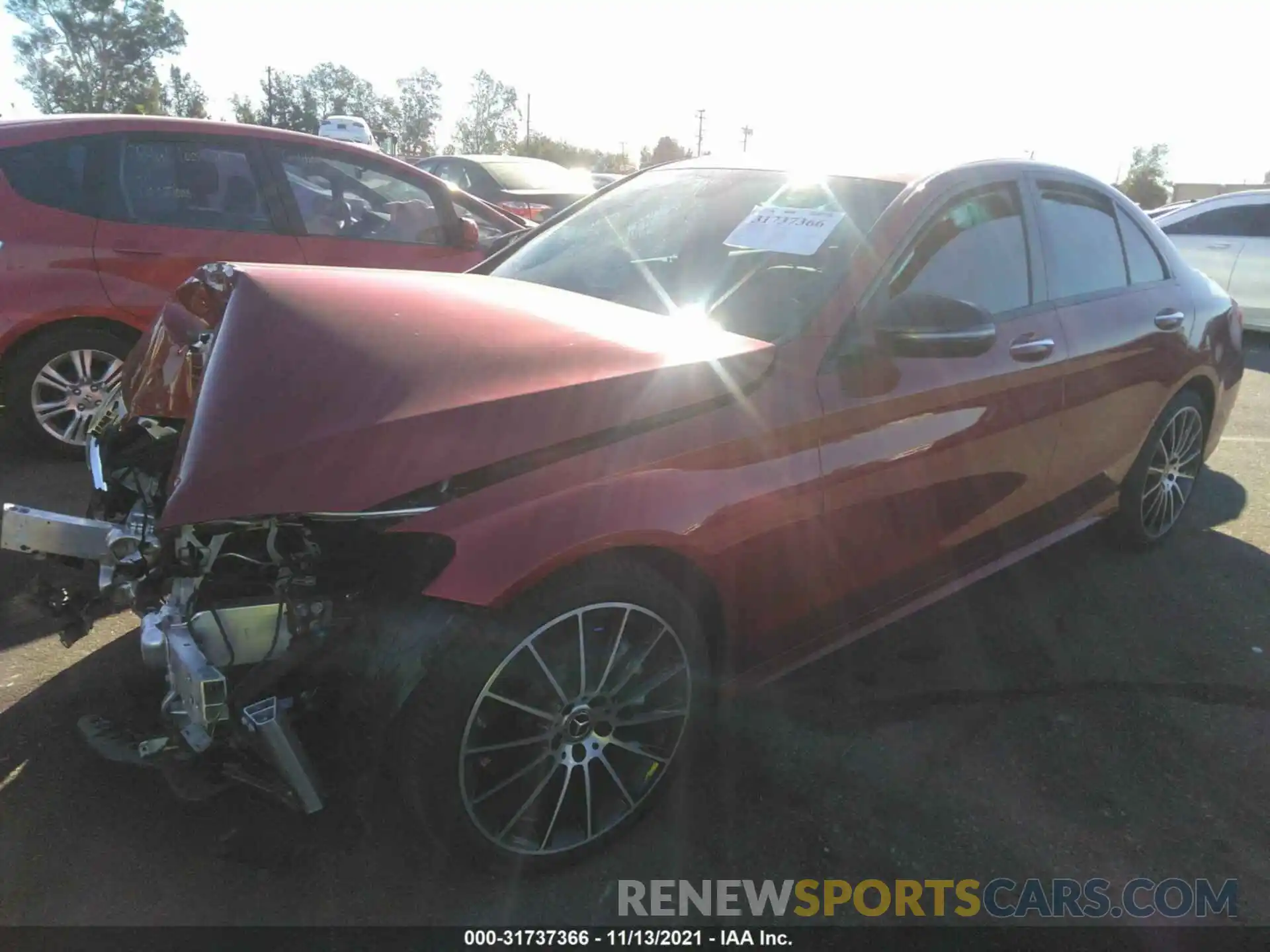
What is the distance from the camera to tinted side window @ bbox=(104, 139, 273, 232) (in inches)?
188

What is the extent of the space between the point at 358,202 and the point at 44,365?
2.01m

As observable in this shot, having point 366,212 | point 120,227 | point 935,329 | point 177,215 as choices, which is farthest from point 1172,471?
point 120,227

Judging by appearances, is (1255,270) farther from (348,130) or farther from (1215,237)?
(348,130)

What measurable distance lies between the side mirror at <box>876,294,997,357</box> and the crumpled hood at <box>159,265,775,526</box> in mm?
392

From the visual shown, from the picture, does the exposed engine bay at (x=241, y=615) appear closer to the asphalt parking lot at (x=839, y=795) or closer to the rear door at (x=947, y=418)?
the asphalt parking lot at (x=839, y=795)

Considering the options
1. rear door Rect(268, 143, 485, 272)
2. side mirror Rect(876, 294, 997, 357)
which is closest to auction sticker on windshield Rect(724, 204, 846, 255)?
side mirror Rect(876, 294, 997, 357)

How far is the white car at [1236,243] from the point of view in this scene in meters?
9.87

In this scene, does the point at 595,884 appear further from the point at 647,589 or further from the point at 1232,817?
the point at 1232,817

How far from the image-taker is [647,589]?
2.14m

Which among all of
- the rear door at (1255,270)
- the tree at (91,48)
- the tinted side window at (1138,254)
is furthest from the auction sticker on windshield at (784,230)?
the tree at (91,48)

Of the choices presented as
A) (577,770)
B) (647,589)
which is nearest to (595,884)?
(577,770)

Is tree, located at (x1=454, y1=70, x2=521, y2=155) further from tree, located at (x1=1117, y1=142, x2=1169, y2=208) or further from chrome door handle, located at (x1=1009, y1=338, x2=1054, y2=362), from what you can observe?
chrome door handle, located at (x1=1009, y1=338, x2=1054, y2=362)

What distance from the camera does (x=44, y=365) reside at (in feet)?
14.9

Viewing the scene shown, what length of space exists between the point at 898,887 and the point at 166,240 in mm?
4631
